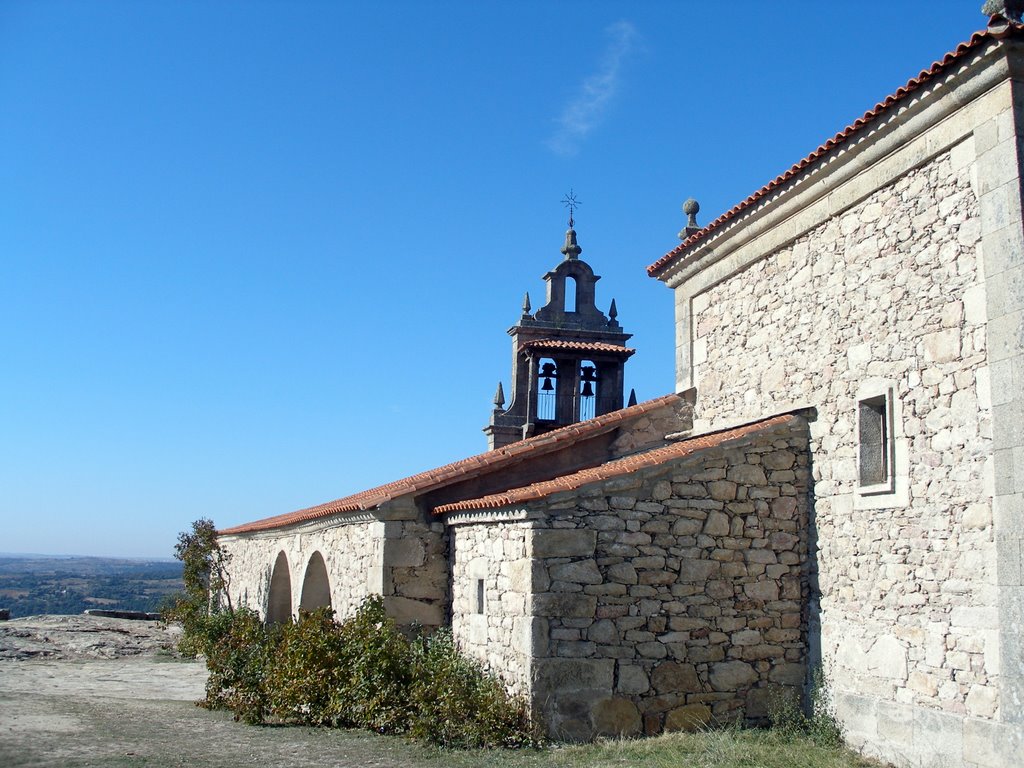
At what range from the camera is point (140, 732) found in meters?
9.74

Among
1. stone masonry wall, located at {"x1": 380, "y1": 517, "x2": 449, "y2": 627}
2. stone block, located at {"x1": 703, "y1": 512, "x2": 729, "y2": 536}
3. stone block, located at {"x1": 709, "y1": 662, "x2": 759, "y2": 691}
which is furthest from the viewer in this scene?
stone masonry wall, located at {"x1": 380, "y1": 517, "x2": 449, "y2": 627}

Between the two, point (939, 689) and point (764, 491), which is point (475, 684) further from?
point (939, 689)

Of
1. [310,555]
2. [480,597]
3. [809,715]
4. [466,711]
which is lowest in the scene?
[809,715]

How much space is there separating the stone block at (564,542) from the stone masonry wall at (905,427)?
2.36m

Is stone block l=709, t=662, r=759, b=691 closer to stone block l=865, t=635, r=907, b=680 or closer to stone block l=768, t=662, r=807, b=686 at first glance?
stone block l=768, t=662, r=807, b=686

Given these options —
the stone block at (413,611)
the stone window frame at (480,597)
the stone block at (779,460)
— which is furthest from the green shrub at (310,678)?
the stone block at (779,460)

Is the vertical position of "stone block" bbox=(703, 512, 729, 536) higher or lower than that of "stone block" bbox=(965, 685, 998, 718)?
higher

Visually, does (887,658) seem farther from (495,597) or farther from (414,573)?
(414,573)

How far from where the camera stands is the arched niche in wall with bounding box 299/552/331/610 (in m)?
16.0

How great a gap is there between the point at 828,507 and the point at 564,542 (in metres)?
2.65

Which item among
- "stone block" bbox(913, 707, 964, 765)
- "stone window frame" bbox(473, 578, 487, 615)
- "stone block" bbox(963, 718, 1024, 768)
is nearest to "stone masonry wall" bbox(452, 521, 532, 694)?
"stone window frame" bbox(473, 578, 487, 615)

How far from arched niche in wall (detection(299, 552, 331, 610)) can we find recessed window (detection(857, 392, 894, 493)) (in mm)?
9504

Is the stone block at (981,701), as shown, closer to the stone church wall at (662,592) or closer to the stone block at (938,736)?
the stone block at (938,736)

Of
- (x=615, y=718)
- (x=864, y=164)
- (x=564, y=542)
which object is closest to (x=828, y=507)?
(x=564, y=542)
